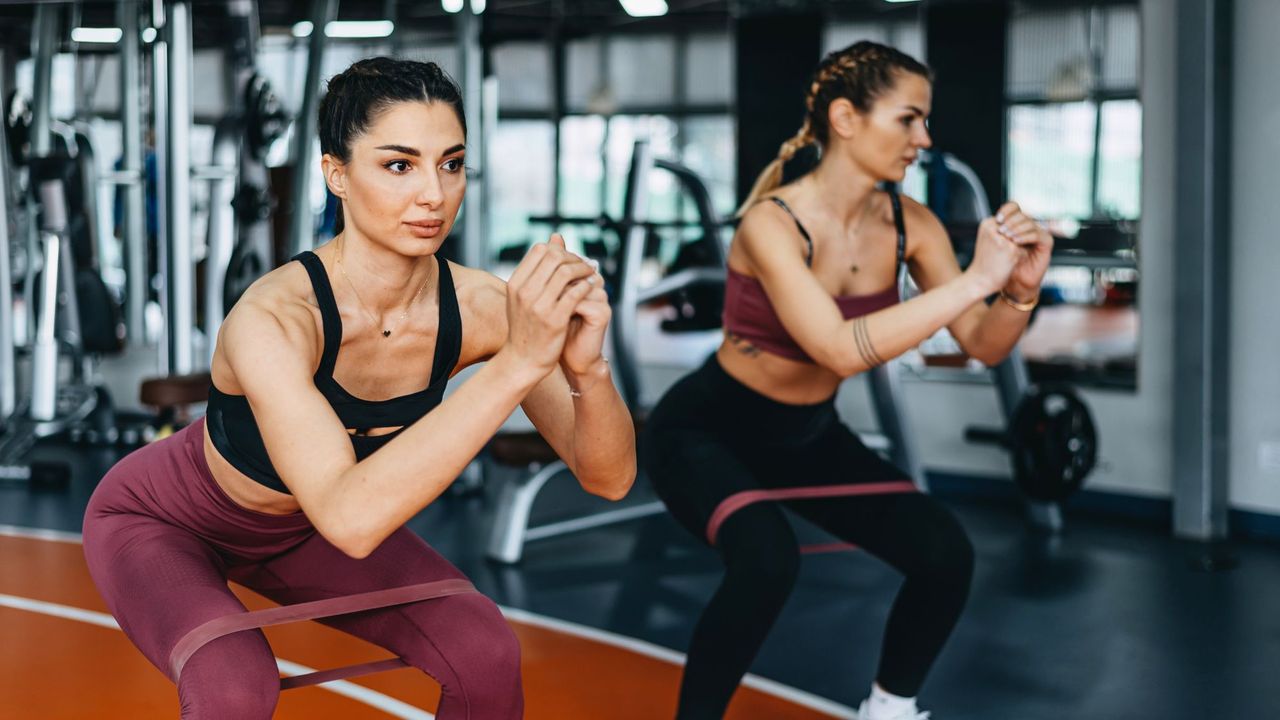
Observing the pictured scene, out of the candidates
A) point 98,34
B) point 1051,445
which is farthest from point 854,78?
point 98,34

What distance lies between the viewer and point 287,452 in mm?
1352

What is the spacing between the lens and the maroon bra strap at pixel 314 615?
55.9 inches

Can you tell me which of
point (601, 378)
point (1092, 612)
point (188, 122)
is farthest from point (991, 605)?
point (188, 122)

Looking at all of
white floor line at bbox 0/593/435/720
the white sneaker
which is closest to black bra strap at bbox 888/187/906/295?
the white sneaker

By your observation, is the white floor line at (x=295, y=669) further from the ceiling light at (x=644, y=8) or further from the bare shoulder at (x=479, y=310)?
the ceiling light at (x=644, y=8)

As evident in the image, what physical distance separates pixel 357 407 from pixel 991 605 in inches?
91.4

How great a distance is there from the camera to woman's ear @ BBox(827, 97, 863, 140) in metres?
2.24

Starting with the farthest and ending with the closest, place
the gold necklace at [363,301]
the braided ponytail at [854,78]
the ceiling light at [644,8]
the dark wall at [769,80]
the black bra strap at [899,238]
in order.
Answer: the ceiling light at [644,8] < the dark wall at [769,80] < the black bra strap at [899,238] < the braided ponytail at [854,78] < the gold necklace at [363,301]

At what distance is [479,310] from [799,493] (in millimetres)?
786

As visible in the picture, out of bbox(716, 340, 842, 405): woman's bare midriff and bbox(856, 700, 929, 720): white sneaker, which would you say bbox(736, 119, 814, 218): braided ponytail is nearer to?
bbox(716, 340, 842, 405): woman's bare midriff

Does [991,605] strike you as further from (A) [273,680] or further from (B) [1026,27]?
(B) [1026,27]

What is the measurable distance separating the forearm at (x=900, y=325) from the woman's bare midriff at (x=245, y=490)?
93cm

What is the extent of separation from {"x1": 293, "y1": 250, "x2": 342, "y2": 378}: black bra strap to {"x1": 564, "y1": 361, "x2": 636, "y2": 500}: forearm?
285mm

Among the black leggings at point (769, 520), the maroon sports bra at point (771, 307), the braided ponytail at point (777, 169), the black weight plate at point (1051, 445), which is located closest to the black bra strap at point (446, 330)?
the black leggings at point (769, 520)
